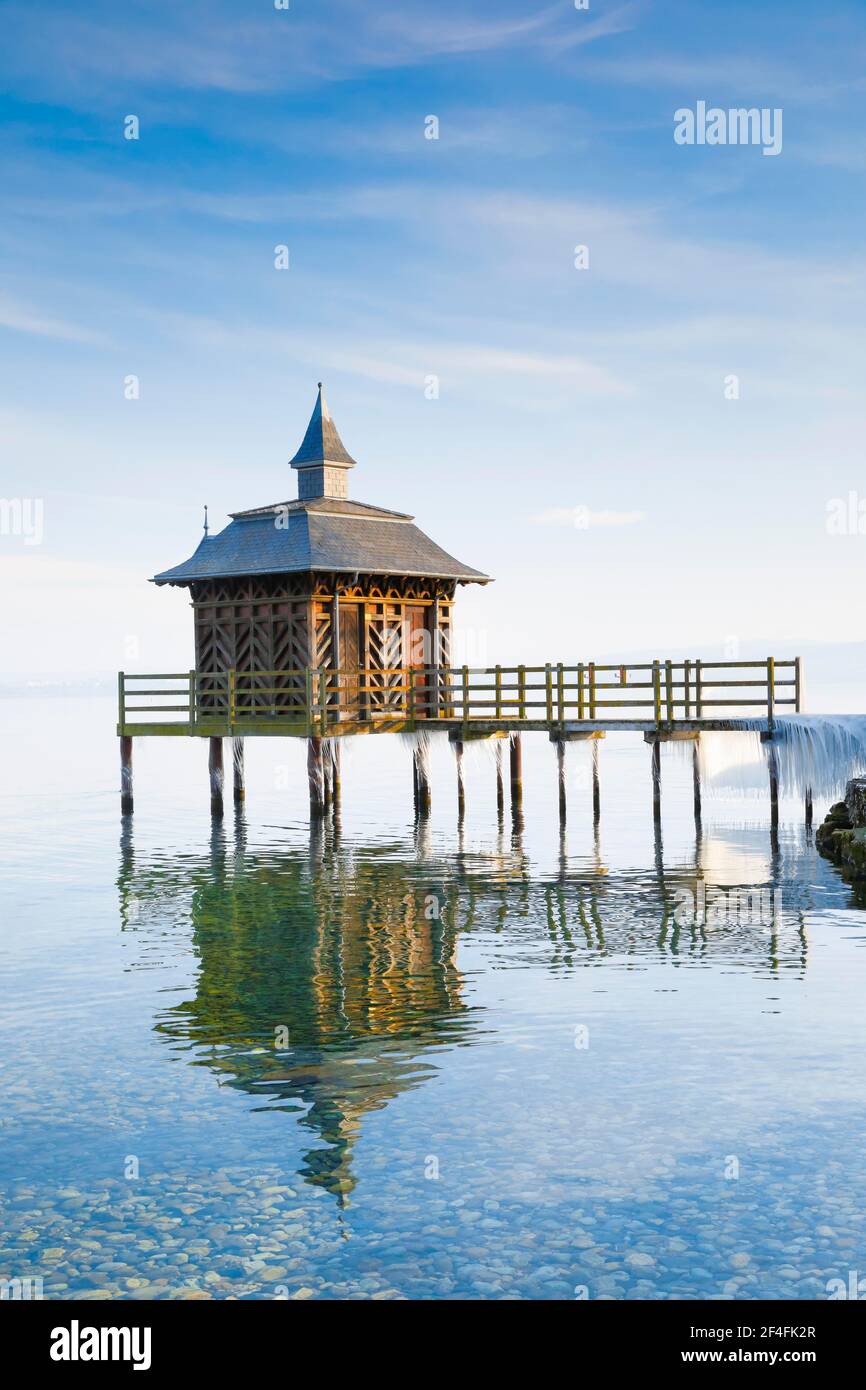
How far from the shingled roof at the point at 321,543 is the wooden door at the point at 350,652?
1.37 m

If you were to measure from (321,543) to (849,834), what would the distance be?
49.7 feet

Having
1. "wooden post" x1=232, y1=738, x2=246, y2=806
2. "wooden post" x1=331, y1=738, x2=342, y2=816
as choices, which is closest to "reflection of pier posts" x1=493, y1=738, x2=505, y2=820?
"wooden post" x1=331, y1=738, x2=342, y2=816

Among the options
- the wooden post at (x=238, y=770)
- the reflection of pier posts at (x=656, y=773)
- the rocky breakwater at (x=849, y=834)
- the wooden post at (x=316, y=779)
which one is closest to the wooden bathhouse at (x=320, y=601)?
the wooden post at (x=316, y=779)

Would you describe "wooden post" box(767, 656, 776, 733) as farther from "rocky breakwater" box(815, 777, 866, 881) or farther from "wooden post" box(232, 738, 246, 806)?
"wooden post" box(232, 738, 246, 806)

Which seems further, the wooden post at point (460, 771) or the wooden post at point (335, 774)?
the wooden post at point (335, 774)

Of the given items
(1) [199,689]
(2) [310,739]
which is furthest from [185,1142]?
(1) [199,689]

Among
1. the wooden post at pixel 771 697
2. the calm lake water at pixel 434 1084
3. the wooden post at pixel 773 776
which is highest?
the wooden post at pixel 771 697

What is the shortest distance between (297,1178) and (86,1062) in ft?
14.2

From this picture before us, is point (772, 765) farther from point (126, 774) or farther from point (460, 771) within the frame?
point (126, 774)

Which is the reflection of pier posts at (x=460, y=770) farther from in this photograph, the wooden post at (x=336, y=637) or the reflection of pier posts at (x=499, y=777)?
the wooden post at (x=336, y=637)

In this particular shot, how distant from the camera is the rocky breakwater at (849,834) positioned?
28.3 meters

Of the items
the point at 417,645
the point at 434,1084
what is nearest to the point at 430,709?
the point at 417,645

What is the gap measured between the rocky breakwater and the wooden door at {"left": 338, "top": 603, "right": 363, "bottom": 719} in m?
12.0
